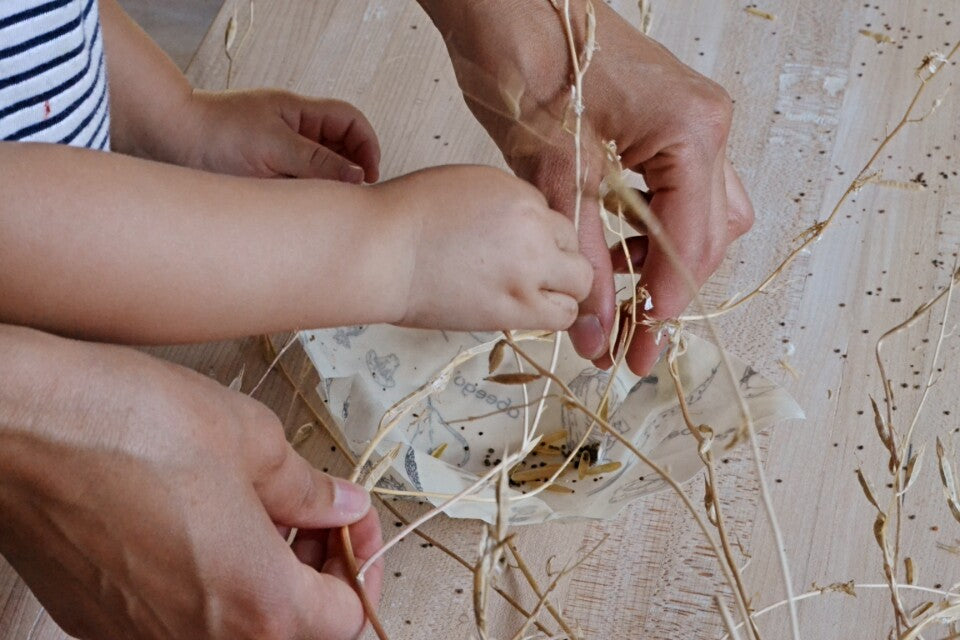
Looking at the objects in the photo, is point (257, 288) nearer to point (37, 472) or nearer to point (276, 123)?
point (37, 472)

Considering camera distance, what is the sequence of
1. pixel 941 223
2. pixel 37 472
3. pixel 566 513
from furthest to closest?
pixel 941 223, pixel 566 513, pixel 37 472

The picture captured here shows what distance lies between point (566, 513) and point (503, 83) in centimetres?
20

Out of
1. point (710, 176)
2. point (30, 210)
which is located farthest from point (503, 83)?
point (30, 210)

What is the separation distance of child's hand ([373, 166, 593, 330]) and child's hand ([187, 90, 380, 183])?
21 cm

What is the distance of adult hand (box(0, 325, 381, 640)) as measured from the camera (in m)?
Result: 0.34

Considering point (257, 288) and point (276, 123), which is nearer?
point (257, 288)

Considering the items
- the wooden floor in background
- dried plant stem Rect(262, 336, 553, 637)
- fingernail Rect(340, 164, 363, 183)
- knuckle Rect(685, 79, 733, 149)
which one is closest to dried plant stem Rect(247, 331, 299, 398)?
dried plant stem Rect(262, 336, 553, 637)

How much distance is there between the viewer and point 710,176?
48 cm

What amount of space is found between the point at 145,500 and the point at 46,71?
0.83 feet

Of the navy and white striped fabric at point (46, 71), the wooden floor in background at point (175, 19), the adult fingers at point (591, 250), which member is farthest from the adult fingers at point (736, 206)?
the wooden floor in background at point (175, 19)

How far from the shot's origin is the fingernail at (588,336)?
467 millimetres

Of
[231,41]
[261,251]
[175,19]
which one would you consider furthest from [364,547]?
[175,19]

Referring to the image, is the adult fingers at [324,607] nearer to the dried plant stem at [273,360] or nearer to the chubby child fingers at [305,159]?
the dried plant stem at [273,360]

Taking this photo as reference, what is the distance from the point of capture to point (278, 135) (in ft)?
2.10
